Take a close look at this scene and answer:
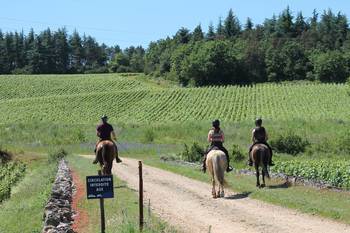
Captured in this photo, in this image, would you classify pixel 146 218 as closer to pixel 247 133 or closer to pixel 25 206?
pixel 25 206

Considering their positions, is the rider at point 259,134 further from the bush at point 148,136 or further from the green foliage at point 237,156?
the bush at point 148,136

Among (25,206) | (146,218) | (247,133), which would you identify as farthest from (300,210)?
(247,133)

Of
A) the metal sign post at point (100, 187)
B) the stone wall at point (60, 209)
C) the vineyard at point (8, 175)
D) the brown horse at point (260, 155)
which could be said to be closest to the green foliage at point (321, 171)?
the brown horse at point (260, 155)

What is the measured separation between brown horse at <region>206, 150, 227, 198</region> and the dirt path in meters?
0.33

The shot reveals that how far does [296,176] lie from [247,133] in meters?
33.4

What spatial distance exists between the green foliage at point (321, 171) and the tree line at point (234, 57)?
362 feet

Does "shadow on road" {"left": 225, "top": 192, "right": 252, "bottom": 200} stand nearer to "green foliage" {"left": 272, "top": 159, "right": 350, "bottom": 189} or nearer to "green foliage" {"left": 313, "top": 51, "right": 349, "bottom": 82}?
"green foliage" {"left": 272, "top": 159, "right": 350, "bottom": 189}

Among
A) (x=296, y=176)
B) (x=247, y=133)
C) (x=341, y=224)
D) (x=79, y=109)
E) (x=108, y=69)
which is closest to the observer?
(x=341, y=224)

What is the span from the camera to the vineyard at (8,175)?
28.5 metres

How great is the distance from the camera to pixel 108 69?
192375 mm

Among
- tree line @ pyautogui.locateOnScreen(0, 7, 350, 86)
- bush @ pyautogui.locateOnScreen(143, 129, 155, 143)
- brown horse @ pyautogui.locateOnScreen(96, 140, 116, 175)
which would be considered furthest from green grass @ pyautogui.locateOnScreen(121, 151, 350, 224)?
tree line @ pyautogui.locateOnScreen(0, 7, 350, 86)

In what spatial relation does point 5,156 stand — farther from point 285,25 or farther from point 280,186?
point 285,25

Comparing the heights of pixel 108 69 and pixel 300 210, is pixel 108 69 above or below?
above

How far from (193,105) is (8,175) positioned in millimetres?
57991
